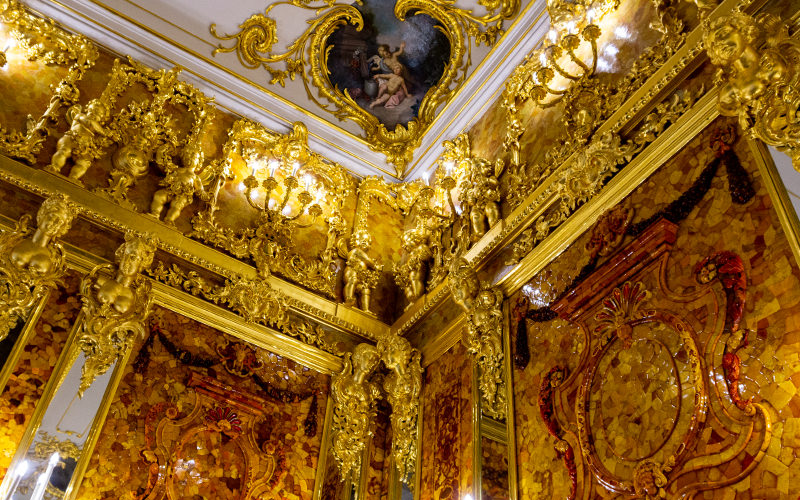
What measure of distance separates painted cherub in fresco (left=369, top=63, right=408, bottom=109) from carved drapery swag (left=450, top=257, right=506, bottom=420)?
9.97 feet

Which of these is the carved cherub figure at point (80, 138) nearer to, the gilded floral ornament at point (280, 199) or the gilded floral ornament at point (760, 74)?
the gilded floral ornament at point (280, 199)

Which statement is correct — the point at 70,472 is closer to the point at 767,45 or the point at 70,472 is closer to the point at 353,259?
the point at 353,259

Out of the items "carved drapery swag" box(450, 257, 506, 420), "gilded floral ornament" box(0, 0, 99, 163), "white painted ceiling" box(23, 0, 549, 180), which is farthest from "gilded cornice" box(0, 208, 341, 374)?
"white painted ceiling" box(23, 0, 549, 180)

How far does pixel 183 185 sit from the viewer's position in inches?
309

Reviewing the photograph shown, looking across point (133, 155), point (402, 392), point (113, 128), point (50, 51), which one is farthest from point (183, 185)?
point (402, 392)

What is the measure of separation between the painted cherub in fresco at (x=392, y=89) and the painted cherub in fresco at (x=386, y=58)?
2.4 inches

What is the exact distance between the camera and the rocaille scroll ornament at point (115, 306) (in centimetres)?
655

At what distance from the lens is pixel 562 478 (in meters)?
5.39

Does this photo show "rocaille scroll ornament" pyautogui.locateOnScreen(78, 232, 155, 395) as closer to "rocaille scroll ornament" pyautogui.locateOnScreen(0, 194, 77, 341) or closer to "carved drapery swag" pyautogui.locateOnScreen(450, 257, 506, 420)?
"rocaille scroll ornament" pyautogui.locateOnScreen(0, 194, 77, 341)

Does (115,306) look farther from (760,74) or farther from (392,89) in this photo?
(760,74)

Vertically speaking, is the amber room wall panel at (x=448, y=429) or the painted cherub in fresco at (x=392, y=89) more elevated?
the painted cherub in fresco at (x=392, y=89)

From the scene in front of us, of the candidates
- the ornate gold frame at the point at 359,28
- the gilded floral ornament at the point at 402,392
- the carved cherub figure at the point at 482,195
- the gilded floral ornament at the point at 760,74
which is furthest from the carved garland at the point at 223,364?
the gilded floral ornament at the point at 760,74

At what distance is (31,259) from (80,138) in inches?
59.7

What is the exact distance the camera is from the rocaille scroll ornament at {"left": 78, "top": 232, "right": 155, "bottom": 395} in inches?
258
